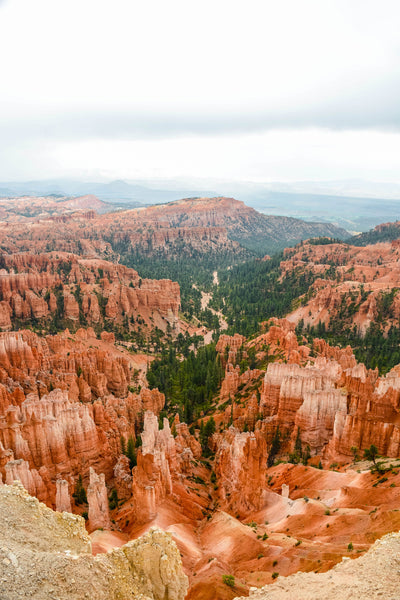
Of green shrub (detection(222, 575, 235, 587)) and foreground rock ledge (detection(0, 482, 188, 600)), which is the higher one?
foreground rock ledge (detection(0, 482, 188, 600))

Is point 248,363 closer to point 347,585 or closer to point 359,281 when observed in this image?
point 347,585

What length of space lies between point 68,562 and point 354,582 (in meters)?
10.3

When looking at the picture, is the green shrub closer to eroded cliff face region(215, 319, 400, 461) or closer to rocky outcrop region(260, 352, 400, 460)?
eroded cliff face region(215, 319, 400, 461)

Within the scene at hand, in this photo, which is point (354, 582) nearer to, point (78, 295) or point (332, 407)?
point (332, 407)

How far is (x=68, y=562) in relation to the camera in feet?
36.3

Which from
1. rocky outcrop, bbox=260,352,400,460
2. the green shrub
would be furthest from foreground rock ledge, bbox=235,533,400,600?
rocky outcrop, bbox=260,352,400,460

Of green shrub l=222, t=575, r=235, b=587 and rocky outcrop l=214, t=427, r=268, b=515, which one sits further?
rocky outcrop l=214, t=427, r=268, b=515

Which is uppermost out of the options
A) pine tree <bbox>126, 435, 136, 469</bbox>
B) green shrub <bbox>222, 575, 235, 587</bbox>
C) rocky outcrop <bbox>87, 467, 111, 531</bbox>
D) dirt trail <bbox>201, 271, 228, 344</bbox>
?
green shrub <bbox>222, 575, 235, 587</bbox>

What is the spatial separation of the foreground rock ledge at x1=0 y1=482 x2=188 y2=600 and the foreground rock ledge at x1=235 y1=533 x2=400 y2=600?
14.4ft

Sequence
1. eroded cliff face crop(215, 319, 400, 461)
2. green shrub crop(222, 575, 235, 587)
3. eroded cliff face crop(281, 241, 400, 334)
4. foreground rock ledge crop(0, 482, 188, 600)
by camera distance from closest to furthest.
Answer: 1. foreground rock ledge crop(0, 482, 188, 600)
2. green shrub crop(222, 575, 235, 587)
3. eroded cliff face crop(215, 319, 400, 461)
4. eroded cliff face crop(281, 241, 400, 334)

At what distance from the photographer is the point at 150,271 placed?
182m

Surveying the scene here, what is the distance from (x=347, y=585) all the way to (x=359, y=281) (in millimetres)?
118779

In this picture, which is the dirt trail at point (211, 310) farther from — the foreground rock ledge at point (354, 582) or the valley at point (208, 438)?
the foreground rock ledge at point (354, 582)

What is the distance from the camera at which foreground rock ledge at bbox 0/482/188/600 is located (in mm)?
9969
